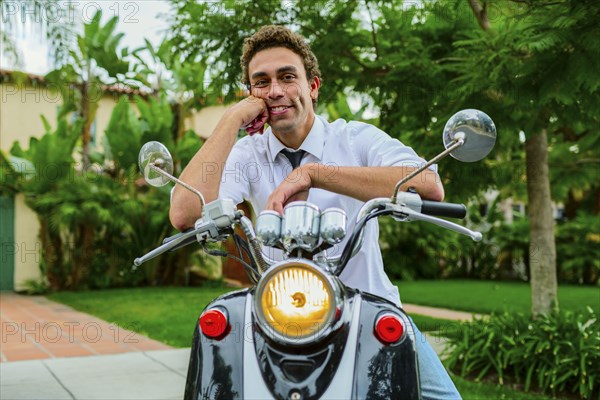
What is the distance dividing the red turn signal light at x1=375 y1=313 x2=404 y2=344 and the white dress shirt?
0.46m

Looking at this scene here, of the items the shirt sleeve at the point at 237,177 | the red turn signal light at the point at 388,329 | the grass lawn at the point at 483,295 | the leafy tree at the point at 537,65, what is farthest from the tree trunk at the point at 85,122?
the red turn signal light at the point at 388,329

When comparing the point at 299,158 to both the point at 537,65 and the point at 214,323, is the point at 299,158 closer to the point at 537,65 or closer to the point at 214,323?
the point at 214,323

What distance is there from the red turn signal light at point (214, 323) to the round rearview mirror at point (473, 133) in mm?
713

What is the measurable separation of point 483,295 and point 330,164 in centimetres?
1046

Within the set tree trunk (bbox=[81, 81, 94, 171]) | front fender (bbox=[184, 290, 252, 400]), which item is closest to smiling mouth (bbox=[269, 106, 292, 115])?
front fender (bbox=[184, 290, 252, 400])

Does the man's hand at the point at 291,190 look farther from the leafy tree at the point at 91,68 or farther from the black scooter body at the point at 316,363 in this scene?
the leafy tree at the point at 91,68

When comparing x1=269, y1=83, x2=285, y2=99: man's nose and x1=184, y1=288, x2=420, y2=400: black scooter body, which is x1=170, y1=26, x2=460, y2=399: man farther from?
x1=184, y1=288, x2=420, y2=400: black scooter body

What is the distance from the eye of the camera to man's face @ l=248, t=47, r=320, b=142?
2.02 m

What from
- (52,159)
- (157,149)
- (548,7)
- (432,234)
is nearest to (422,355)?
(157,149)

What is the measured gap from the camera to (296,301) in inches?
54.2

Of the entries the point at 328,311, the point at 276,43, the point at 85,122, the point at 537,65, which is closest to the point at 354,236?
the point at 328,311

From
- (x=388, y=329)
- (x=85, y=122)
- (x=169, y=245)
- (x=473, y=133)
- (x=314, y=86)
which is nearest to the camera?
(x=388, y=329)

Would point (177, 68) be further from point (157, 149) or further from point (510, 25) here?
point (157, 149)

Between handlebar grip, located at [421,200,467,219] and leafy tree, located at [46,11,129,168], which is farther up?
leafy tree, located at [46,11,129,168]
